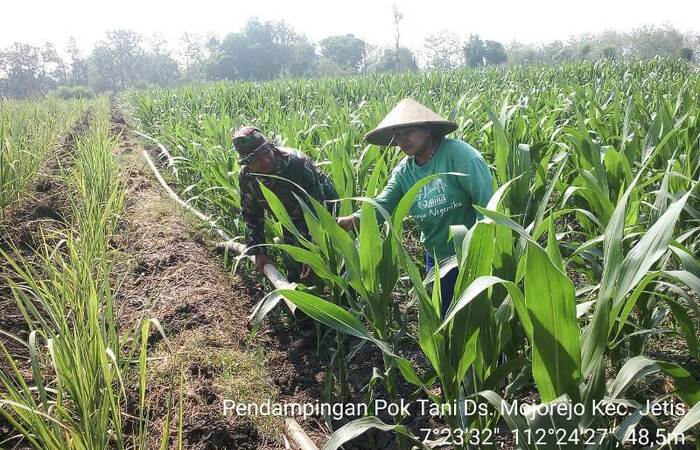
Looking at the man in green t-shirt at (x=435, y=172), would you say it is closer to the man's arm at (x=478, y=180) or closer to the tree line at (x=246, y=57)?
the man's arm at (x=478, y=180)

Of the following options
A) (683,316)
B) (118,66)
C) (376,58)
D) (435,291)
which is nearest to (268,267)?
(435,291)

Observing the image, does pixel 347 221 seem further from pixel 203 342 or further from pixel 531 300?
pixel 531 300

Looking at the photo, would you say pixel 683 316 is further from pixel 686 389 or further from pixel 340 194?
pixel 340 194

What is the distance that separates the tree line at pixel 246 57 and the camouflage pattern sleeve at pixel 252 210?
35568 mm

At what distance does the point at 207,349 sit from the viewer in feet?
6.37

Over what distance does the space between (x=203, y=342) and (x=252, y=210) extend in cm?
67

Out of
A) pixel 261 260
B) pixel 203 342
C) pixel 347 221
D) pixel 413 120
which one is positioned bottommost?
pixel 203 342

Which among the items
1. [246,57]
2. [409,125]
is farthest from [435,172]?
[246,57]

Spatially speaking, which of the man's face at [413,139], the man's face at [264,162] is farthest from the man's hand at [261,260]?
the man's face at [413,139]

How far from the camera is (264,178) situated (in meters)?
2.31

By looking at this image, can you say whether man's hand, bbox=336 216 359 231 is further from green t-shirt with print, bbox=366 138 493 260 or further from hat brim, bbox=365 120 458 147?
hat brim, bbox=365 120 458 147

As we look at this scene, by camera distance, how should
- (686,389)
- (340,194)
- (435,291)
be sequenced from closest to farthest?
(686,389), (435,291), (340,194)

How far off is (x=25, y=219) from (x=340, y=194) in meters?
2.70

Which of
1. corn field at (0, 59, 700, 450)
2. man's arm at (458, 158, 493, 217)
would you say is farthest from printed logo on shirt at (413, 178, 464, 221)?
corn field at (0, 59, 700, 450)
